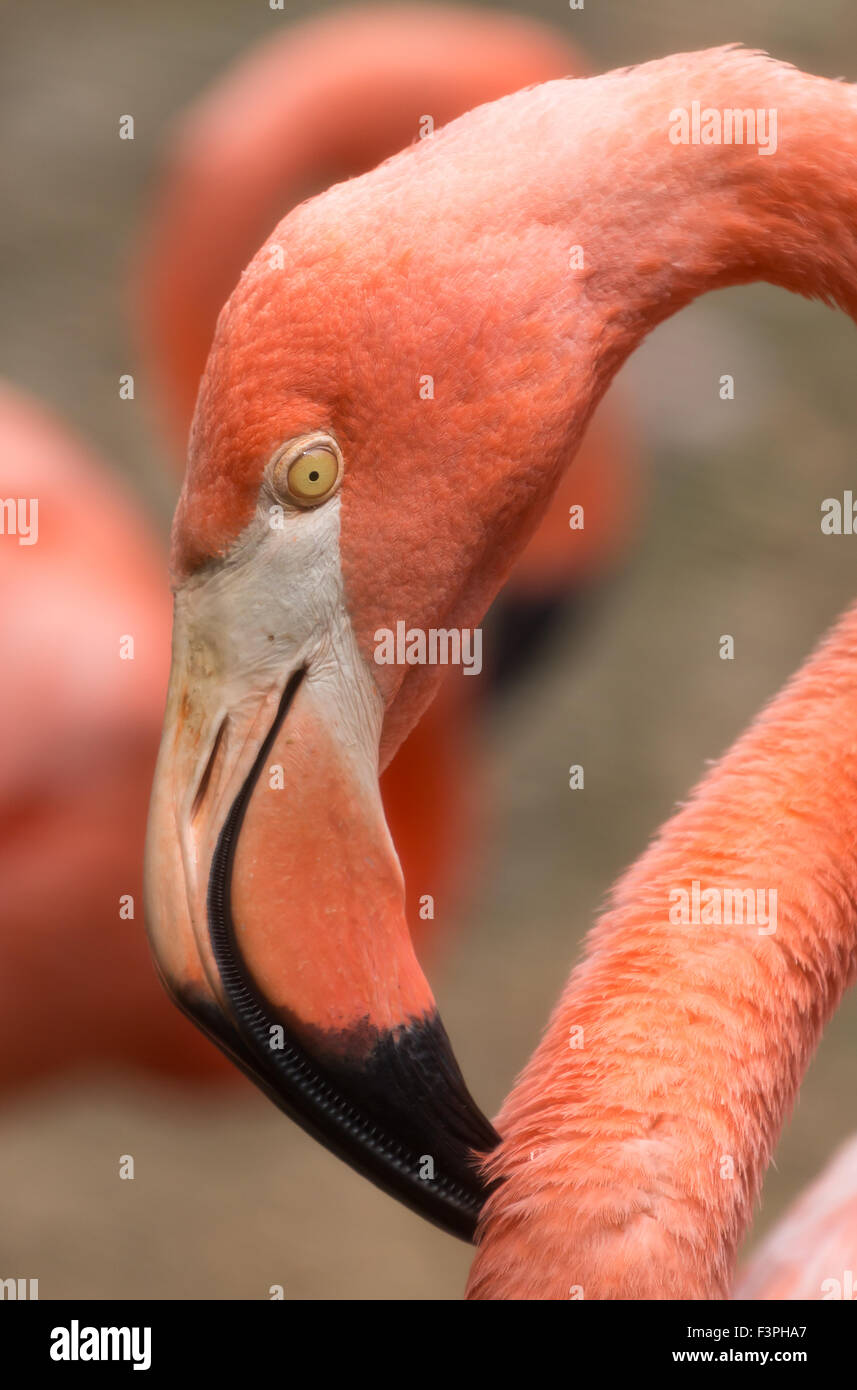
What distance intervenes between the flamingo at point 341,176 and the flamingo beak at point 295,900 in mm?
1497

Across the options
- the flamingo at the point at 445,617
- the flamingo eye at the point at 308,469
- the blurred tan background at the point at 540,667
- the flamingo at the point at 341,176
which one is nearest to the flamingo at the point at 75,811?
the blurred tan background at the point at 540,667

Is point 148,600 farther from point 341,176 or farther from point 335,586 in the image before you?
point 335,586

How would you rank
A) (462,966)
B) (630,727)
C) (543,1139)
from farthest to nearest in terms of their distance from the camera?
(630,727), (462,966), (543,1139)

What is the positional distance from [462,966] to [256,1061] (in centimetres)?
279

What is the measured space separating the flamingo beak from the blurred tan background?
1.78m

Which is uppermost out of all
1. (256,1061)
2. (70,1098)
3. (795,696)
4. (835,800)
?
(795,696)

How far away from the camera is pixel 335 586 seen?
1.50m

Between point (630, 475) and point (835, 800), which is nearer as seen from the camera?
point (835, 800)

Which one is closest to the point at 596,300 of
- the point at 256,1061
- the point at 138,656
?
the point at 256,1061

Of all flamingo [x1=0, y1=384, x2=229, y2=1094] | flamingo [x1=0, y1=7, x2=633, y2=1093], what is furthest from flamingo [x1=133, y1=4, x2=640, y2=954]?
flamingo [x1=0, y1=384, x2=229, y2=1094]

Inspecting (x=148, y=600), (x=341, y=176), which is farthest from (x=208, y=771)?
(x=341, y=176)

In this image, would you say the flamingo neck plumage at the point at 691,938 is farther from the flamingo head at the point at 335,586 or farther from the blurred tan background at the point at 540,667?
the blurred tan background at the point at 540,667

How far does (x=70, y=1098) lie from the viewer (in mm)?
3131

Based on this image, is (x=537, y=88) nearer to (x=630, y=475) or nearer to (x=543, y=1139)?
(x=543, y=1139)
